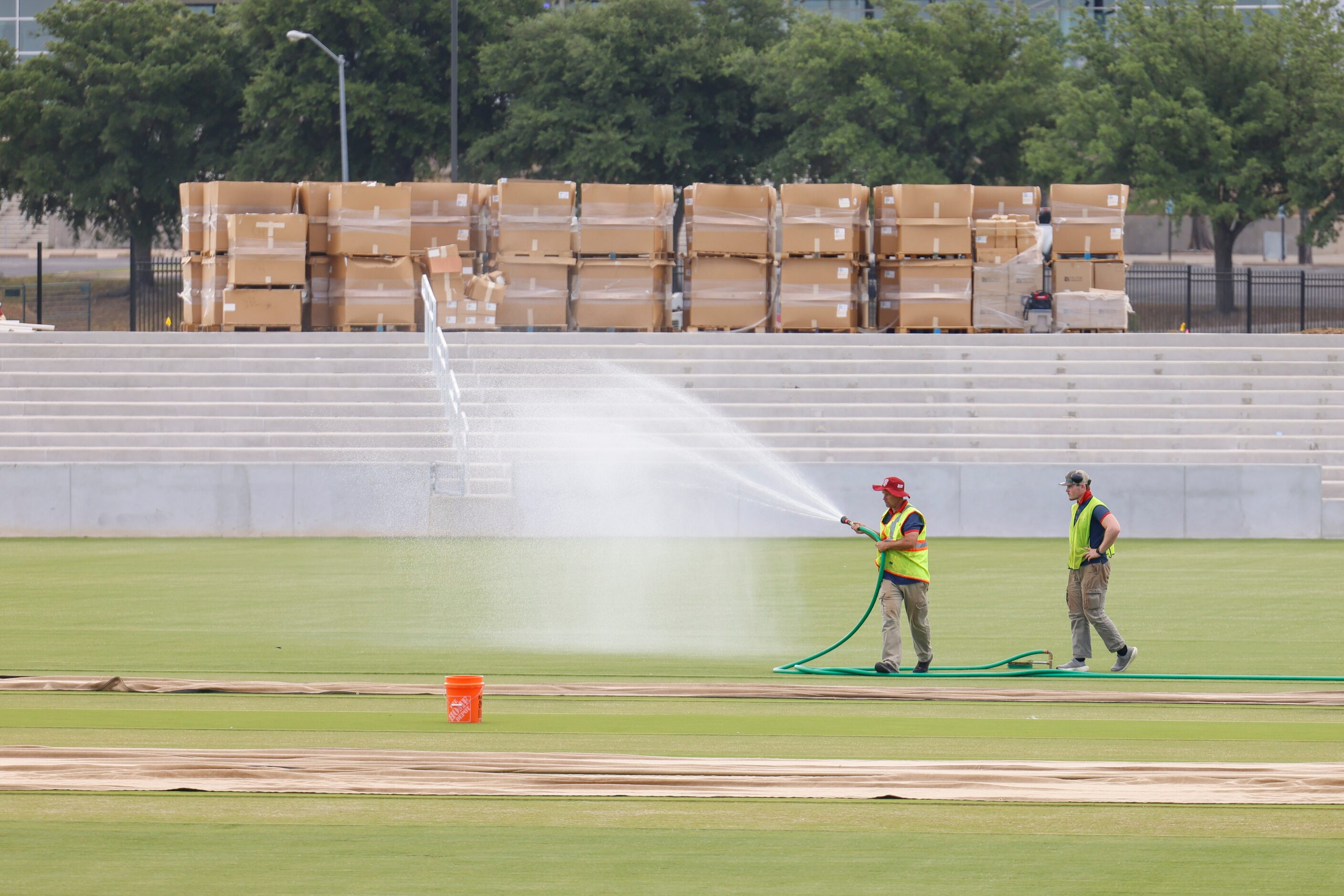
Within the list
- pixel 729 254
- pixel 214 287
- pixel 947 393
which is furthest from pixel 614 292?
pixel 214 287

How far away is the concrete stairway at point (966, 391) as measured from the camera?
27891 mm

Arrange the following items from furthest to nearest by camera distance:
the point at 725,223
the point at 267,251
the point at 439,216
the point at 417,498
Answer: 1. the point at 439,216
2. the point at 725,223
3. the point at 267,251
4. the point at 417,498

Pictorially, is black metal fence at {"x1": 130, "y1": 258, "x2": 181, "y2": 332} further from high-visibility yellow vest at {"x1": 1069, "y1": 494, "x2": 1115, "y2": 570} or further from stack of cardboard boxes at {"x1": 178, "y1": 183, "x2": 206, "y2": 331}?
high-visibility yellow vest at {"x1": 1069, "y1": 494, "x2": 1115, "y2": 570}

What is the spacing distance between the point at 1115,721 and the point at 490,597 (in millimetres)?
8861

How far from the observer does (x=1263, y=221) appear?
80938mm

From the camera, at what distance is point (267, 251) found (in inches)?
1242

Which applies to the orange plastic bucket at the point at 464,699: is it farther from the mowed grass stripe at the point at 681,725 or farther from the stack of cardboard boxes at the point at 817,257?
the stack of cardboard boxes at the point at 817,257

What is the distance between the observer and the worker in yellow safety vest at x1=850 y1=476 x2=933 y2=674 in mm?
12688

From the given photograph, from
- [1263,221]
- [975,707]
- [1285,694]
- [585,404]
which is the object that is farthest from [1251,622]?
[1263,221]

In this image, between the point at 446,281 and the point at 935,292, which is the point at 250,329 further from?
the point at 935,292

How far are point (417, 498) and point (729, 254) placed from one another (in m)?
9.17

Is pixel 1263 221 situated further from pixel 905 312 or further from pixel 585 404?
pixel 585 404

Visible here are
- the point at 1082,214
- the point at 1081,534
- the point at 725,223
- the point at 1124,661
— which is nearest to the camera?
the point at 1124,661

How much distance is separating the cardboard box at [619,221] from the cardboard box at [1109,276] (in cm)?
818
